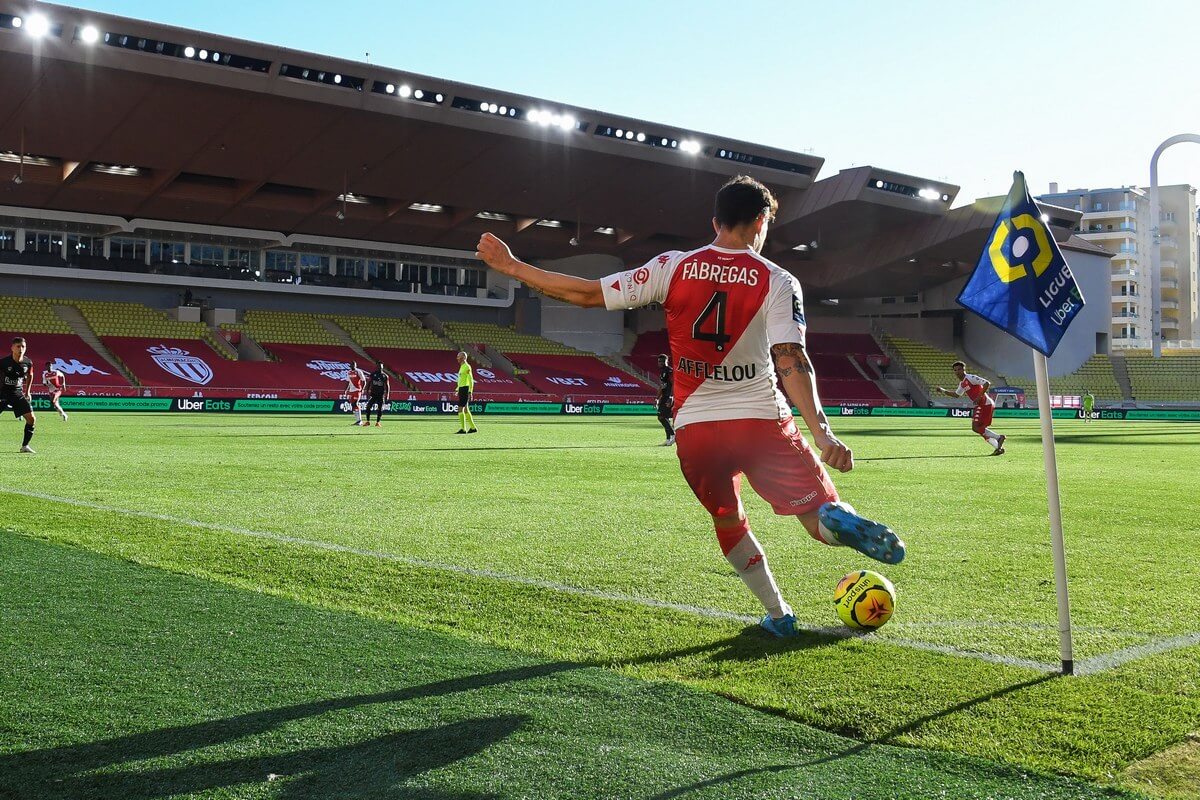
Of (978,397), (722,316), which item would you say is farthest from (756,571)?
(978,397)

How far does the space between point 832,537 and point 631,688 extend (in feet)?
3.44

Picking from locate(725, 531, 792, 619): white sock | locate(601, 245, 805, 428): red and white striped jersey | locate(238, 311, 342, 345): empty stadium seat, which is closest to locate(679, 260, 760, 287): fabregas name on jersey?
locate(601, 245, 805, 428): red and white striped jersey

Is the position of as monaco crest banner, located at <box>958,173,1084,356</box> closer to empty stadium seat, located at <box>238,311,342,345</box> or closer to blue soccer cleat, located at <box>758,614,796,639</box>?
blue soccer cleat, located at <box>758,614,796,639</box>

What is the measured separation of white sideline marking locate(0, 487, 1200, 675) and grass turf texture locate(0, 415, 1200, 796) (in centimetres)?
9

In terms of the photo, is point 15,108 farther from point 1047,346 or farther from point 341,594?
point 1047,346

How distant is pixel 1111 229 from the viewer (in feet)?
347

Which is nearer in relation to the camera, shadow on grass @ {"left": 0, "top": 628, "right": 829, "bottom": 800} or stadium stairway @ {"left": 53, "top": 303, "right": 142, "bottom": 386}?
shadow on grass @ {"left": 0, "top": 628, "right": 829, "bottom": 800}

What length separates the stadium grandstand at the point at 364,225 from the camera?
117 ft

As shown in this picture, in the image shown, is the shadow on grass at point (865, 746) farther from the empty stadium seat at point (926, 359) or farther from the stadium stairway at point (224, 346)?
the empty stadium seat at point (926, 359)

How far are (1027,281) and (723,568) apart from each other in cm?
299

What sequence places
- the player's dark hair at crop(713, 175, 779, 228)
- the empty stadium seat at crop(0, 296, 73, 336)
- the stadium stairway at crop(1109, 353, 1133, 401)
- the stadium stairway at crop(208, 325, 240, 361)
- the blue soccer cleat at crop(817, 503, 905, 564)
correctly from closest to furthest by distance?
the blue soccer cleat at crop(817, 503, 905, 564) < the player's dark hair at crop(713, 175, 779, 228) < the empty stadium seat at crop(0, 296, 73, 336) < the stadium stairway at crop(208, 325, 240, 361) < the stadium stairway at crop(1109, 353, 1133, 401)

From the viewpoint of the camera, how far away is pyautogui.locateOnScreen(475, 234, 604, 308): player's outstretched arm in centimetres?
447

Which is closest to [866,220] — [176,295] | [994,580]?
[176,295]

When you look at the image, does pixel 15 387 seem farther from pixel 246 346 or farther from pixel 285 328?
pixel 285 328
